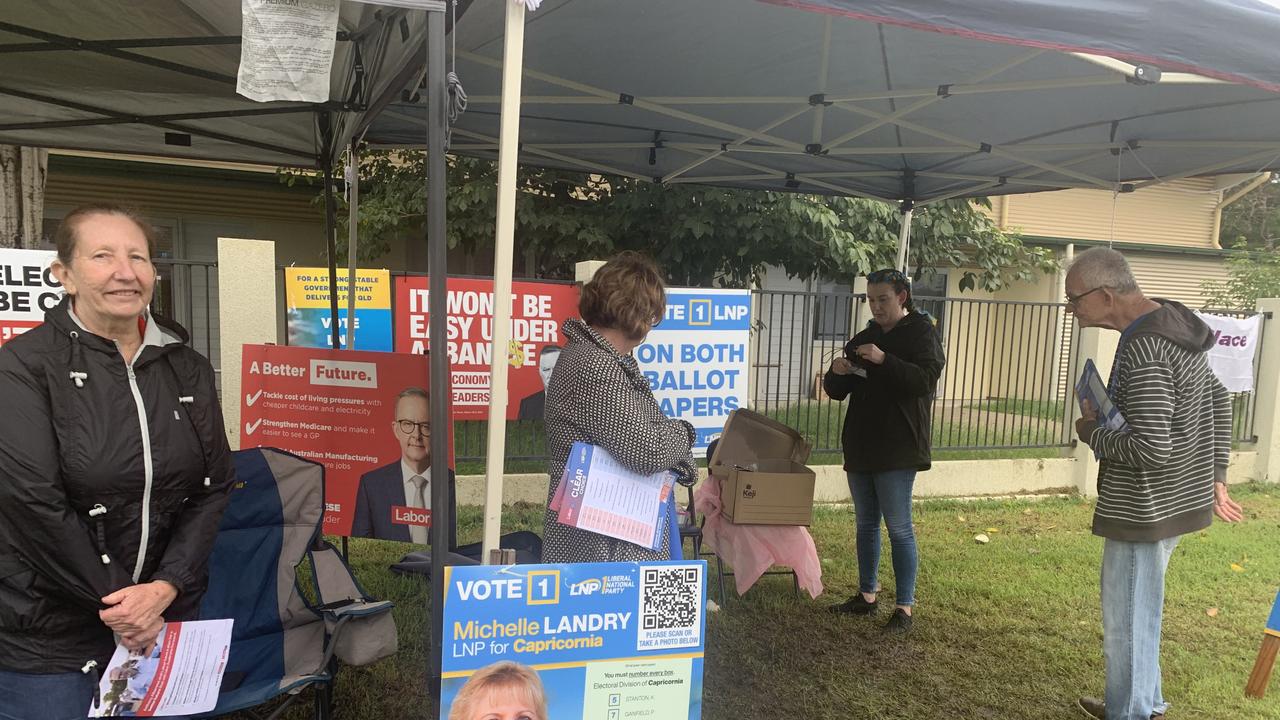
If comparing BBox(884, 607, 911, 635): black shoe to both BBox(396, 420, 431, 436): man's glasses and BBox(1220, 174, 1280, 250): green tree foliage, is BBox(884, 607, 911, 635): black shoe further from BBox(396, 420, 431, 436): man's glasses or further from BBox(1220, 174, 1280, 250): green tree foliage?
BBox(1220, 174, 1280, 250): green tree foliage

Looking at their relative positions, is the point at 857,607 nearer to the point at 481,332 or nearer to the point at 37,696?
the point at 481,332

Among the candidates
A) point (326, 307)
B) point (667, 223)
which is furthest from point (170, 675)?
point (667, 223)

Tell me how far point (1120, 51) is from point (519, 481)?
512 cm

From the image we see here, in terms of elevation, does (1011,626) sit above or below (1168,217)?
below

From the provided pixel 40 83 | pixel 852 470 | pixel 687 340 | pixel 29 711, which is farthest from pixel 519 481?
pixel 29 711

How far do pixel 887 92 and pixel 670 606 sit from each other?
9.76ft

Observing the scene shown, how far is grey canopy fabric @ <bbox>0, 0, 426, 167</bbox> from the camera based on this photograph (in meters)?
2.85

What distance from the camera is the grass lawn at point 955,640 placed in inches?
134

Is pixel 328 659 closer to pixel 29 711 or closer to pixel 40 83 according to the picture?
pixel 29 711

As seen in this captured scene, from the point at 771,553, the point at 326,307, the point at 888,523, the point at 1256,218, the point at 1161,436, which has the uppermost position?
the point at 1256,218

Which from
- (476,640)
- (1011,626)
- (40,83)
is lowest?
(1011,626)

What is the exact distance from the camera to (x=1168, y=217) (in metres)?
15.8

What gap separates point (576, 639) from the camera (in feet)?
6.05

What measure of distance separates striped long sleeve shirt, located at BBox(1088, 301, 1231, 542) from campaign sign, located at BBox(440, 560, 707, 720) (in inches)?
67.6
